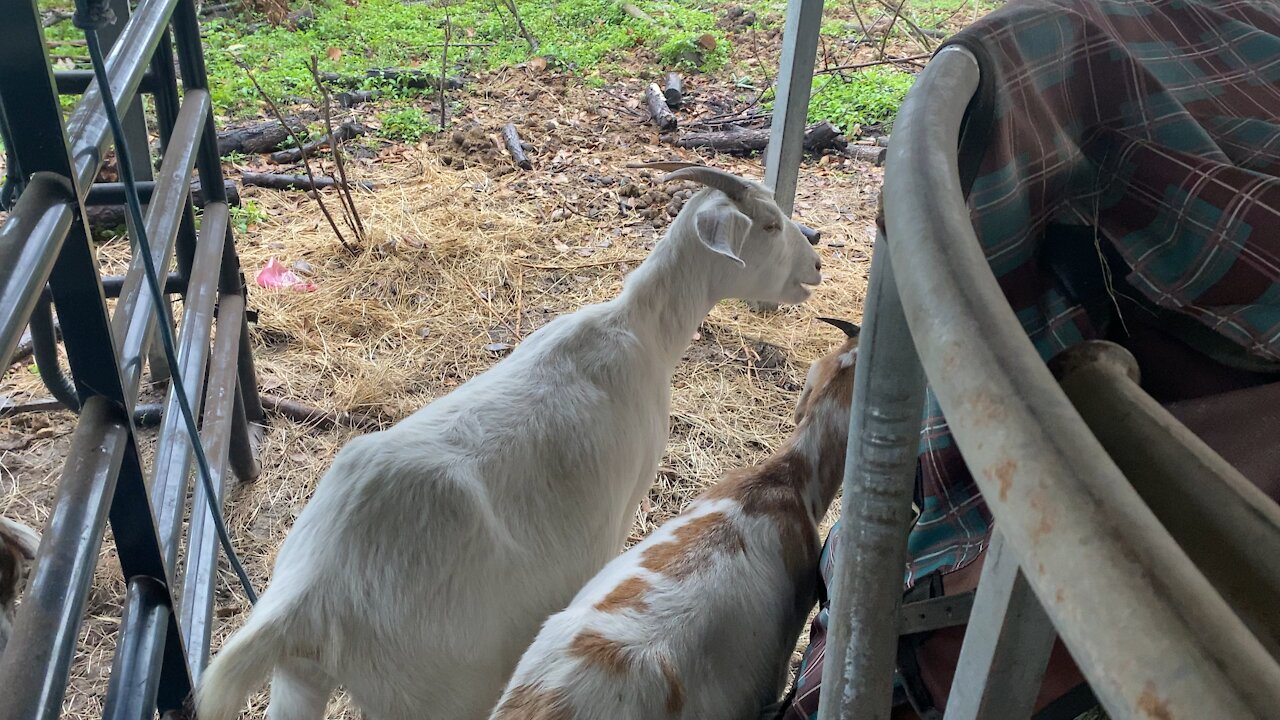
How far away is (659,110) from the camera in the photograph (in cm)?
716

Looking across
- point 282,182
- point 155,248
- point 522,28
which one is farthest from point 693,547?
point 522,28

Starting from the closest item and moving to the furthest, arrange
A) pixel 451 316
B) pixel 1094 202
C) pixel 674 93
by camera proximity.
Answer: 1. pixel 1094 202
2. pixel 451 316
3. pixel 674 93

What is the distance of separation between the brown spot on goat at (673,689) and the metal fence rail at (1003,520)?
979mm

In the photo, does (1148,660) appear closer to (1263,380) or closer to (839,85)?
(1263,380)

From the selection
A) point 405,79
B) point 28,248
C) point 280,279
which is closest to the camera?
point 28,248

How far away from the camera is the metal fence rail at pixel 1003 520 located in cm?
43

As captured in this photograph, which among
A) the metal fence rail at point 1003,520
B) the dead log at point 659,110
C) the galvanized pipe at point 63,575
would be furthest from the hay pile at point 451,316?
the metal fence rail at point 1003,520

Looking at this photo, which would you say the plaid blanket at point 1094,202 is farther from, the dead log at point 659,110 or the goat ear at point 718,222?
the dead log at point 659,110

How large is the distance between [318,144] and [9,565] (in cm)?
509

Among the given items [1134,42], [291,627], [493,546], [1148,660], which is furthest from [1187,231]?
[291,627]

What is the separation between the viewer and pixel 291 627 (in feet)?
6.40

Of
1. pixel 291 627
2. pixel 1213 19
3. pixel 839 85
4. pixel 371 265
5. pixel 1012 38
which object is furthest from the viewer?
pixel 839 85

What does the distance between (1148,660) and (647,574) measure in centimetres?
179

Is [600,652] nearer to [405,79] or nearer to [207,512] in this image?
[207,512]
